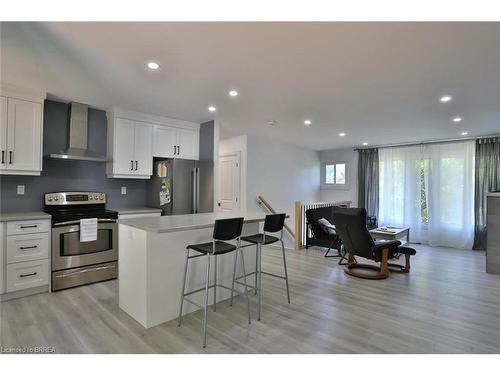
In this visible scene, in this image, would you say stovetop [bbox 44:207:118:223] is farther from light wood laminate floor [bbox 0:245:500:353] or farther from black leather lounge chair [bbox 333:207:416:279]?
black leather lounge chair [bbox 333:207:416:279]

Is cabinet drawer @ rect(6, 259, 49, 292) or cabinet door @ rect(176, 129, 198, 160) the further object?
cabinet door @ rect(176, 129, 198, 160)

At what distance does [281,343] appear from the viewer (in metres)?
2.25

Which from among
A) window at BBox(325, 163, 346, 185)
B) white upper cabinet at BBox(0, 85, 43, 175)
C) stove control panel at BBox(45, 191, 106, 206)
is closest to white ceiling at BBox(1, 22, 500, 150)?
white upper cabinet at BBox(0, 85, 43, 175)

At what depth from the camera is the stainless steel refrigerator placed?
439 cm

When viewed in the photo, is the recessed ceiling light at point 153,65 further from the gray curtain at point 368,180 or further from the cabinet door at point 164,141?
the gray curtain at point 368,180

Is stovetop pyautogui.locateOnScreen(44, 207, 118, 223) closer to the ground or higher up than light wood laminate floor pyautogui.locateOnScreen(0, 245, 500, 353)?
higher up

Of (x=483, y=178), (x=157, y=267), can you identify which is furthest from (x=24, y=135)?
(x=483, y=178)

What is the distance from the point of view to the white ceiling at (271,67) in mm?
2100

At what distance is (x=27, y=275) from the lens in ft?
10.5

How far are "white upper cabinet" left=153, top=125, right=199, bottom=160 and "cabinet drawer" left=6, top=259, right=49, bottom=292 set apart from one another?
2164 mm

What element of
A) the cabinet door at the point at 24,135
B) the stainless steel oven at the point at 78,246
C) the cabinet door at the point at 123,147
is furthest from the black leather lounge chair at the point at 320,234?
the cabinet door at the point at 24,135
